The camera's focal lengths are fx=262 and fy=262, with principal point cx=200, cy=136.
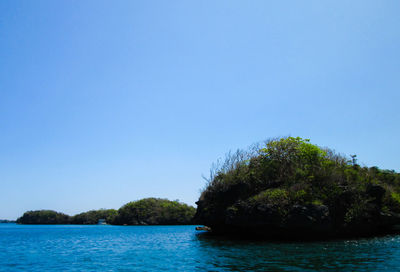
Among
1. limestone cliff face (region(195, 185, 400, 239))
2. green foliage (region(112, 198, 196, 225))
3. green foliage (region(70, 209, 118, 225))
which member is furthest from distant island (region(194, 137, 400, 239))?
green foliage (region(70, 209, 118, 225))

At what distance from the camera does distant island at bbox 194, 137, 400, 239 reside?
1163 inches

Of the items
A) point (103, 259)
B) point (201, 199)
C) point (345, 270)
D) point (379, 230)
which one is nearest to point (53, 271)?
point (103, 259)

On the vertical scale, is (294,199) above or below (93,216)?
above

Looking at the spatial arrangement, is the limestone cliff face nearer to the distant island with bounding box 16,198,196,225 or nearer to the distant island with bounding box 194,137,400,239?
the distant island with bounding box 194,137,400,239

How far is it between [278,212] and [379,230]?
55.6ft

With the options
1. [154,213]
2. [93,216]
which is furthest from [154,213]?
[93,216]

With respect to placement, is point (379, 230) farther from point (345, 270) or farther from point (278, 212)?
point (345, 270)

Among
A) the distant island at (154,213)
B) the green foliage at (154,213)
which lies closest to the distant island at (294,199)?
the distant island at (154,213)

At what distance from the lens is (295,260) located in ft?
52.5

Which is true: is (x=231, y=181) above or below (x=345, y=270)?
above

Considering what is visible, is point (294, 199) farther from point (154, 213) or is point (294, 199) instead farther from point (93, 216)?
point (93, 216)

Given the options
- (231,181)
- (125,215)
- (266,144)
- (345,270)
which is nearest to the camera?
(345,270)

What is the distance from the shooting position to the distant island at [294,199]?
29531mm

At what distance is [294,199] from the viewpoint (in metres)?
30.2
